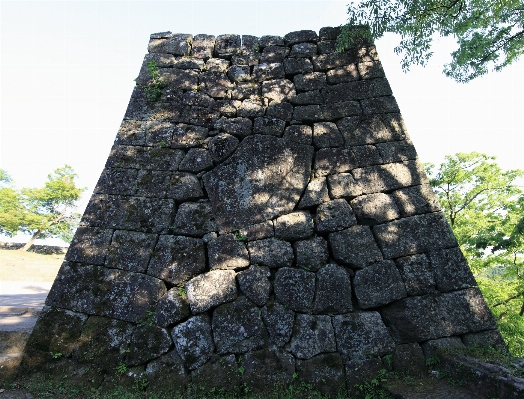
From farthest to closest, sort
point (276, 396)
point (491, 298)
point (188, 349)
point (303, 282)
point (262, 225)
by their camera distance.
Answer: point (491, 298) → point (262, 225) → point (303, 282) → point (188, 349) → point (276, 396)

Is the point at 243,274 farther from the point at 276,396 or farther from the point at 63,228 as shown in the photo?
the point at 63,228

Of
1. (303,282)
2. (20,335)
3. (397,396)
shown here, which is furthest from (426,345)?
(20,335)

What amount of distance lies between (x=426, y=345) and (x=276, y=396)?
1.64 metres

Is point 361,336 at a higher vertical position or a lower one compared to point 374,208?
lower

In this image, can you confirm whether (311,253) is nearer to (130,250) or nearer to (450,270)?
(450,270)

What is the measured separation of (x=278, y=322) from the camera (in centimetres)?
330

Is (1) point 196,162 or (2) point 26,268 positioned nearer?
(1) point 196,162

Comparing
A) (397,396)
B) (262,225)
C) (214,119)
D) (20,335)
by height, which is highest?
(214,119)

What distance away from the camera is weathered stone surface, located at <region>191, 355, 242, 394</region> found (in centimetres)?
307

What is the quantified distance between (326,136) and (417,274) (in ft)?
6.60

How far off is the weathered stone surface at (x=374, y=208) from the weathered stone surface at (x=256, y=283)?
51.8 inches

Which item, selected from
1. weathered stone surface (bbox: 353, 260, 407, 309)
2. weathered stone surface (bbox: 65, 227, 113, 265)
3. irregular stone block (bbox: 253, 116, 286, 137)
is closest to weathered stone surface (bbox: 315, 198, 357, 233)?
weathered stone surface (bbox: 353, 260, 407, 309)

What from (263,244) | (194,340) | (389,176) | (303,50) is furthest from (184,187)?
(303,50)

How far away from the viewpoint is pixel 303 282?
11.4 ft
